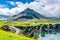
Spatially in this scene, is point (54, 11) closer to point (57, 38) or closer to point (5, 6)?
point (57, 38)

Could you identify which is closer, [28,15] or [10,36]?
[10,36]

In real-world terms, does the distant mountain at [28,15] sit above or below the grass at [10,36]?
above

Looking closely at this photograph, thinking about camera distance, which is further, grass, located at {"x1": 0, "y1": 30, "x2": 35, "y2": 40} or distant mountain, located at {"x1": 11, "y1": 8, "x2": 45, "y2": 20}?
distant mountain, located at {"x1": 11, "y1": 8, "x2": 45, "y2": 20}

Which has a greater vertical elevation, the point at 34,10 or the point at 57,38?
the point at 34,10

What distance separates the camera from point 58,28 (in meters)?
2.50

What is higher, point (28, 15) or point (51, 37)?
point (28, 15)

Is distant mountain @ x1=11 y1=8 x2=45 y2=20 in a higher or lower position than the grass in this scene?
higher

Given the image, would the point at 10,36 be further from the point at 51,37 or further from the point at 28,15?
the point at 51,37

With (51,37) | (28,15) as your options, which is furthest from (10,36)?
(51,37)

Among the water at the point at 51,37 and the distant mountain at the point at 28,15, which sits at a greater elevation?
the distant mountain at the point at 28,15

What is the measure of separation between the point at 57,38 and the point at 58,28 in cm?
16

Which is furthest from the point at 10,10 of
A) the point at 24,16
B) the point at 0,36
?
the point at 0,36

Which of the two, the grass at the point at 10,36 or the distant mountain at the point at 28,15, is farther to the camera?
the distant mountain at the point at 28,15

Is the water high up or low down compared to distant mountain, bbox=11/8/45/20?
down
